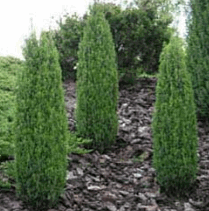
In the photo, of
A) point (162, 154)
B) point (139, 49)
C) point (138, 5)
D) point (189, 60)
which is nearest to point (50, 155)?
point (162, 154)

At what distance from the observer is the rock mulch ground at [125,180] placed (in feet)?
18.8

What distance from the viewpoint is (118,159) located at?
7.12 meters

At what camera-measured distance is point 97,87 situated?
7.05m

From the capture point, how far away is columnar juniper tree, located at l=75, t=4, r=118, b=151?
7.07 m

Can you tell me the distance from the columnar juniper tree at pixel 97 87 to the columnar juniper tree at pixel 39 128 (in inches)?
67.4

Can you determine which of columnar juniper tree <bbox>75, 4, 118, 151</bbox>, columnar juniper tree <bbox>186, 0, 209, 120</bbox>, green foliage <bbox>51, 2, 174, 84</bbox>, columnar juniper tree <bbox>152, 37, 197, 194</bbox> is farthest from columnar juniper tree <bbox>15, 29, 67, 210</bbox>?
green foliage <bbox>51, 2, 174, 84</bbox>

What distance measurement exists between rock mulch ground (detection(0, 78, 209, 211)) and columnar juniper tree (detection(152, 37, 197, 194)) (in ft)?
1.04

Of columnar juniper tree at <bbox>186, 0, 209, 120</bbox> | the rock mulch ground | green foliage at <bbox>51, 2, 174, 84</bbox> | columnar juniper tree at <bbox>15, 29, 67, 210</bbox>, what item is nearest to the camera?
columnar juniper tree at <bbox>15, 29, 67, 210</bbox>

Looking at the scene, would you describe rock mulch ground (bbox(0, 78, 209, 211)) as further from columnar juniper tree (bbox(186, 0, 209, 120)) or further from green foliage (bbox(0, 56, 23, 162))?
green foliage (bbox(0, 56, 23, 162))

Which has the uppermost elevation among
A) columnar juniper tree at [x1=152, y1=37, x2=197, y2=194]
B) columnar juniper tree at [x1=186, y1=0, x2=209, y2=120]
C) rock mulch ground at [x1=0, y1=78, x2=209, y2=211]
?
columnar juniper tree at [x1=186, y1=0, x2=209, y2=120]

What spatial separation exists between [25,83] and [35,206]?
1472 mm

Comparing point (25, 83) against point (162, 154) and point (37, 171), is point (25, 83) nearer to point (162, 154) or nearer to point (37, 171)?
point (37, 171)

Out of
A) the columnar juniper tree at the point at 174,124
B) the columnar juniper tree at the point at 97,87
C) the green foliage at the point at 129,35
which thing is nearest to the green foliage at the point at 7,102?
the columnar juniper tree at the point at 97,87

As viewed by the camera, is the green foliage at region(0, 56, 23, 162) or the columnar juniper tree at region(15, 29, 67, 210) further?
the green foliage at region(0, 56, 23, 162)
